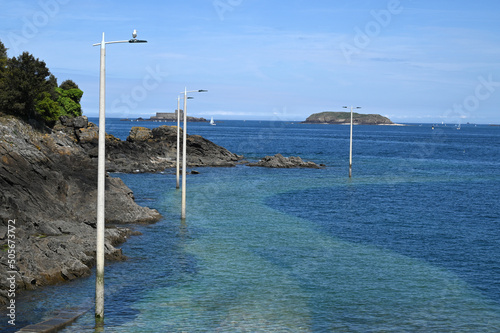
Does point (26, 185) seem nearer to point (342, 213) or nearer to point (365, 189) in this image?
point (342, 213)

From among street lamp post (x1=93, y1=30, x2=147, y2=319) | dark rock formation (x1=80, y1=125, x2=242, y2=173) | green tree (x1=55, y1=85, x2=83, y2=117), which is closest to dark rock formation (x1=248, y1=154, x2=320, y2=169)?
dark rock formation (x1=80, y1=125, x2=242, y2=173)

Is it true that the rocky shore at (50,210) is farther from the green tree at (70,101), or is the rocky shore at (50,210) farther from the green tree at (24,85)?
the green tree at (70,101)

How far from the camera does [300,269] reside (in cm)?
2875

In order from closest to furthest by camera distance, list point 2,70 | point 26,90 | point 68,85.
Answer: point 26,90
point 2,70
point 68,85

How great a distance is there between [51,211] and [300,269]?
16.8 metres

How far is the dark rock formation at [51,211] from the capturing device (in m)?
24.9

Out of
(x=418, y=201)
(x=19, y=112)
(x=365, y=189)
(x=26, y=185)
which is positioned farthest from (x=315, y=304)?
(x=365, y=189)

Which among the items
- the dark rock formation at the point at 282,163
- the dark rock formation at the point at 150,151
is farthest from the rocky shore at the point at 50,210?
the dark rock formation at the point at 282,163

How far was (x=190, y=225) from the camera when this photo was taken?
4053 centimetres

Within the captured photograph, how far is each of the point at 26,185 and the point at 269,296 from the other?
64.4ft

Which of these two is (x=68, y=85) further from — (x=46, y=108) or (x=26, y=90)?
(x=26, y=90)

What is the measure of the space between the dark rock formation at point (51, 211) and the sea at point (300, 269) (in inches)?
44.5

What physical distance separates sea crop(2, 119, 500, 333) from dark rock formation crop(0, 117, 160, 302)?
3.71 ft

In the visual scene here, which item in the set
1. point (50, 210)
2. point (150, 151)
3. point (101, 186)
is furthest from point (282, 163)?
point (101, 186)
